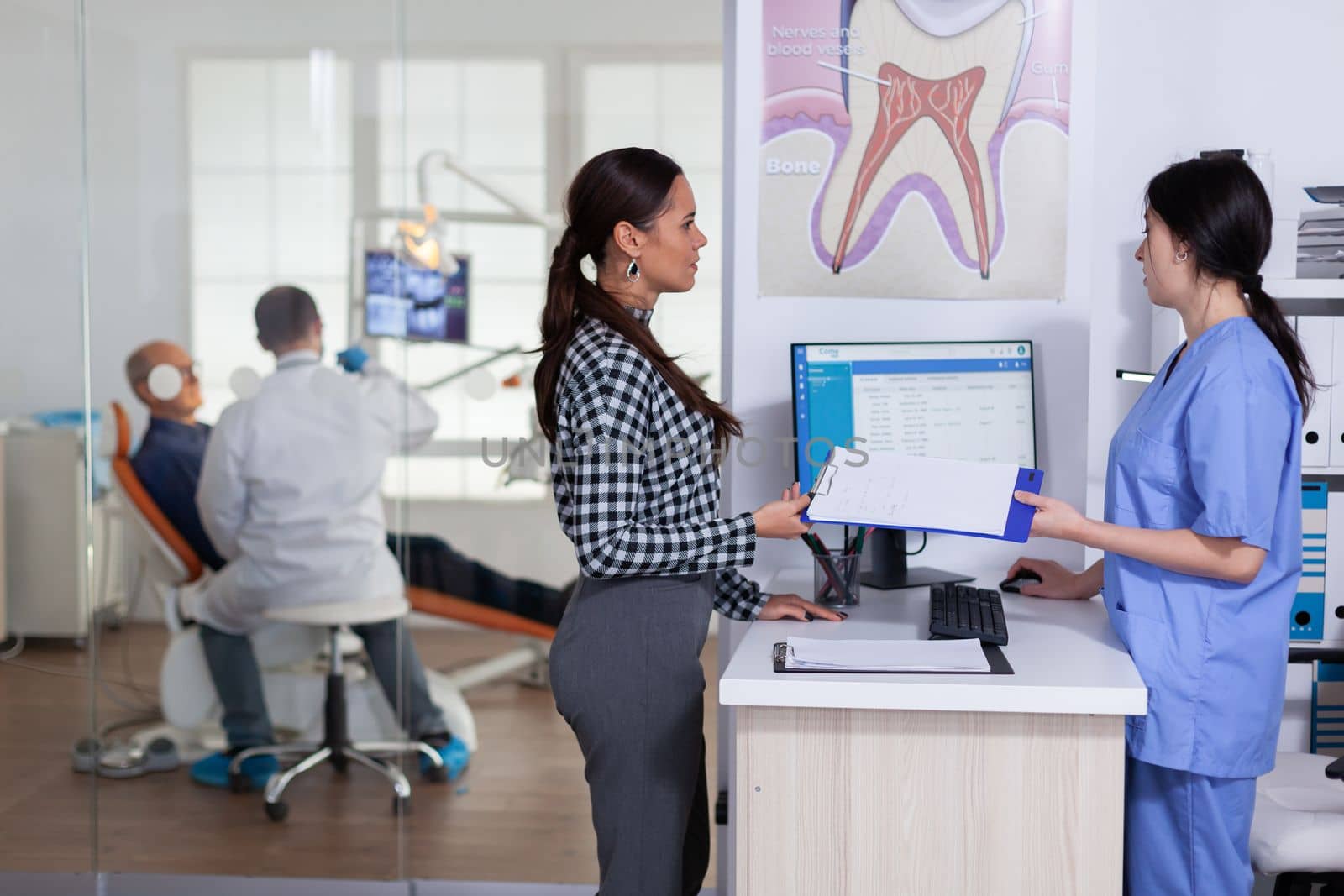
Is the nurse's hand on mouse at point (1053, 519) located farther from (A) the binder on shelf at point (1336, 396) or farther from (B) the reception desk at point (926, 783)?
(A) the binder on shelf at point (1336, 396)

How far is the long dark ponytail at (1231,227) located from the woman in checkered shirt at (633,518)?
26.6 inches

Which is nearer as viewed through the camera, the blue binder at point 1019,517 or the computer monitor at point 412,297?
the blue binder at point 1019,517

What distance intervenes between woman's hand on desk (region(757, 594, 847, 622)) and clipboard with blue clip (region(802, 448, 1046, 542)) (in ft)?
0.77

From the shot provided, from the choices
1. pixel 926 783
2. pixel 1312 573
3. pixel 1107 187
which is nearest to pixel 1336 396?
pixel 1312 573

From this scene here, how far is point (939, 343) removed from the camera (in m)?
2.41

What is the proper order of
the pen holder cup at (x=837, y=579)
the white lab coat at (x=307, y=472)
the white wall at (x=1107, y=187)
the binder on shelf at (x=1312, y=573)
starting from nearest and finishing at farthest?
the pen holder cup at (x=837, y=579)
the binder on shelf at (x=1312, y=573)
the white wall at (x=1107, y=187)
the white lab coat at (x=307, y=472)

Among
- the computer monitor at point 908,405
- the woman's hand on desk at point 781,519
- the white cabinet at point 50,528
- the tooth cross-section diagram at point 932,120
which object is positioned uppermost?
the tooth cross-section diagram at point 932,120

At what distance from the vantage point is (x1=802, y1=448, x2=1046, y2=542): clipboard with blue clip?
1.78 metres

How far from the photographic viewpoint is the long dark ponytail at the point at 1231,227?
68.3 inches

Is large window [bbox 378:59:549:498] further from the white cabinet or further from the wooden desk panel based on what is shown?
the wooden desk panel

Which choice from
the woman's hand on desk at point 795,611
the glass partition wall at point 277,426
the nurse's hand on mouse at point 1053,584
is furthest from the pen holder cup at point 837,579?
the glass partition wall at point 277,426

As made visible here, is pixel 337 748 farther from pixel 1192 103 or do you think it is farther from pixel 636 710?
pixel 1192 103

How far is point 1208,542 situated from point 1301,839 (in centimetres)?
56

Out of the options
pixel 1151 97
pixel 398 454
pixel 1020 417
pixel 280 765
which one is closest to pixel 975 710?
pixel 1020 417
